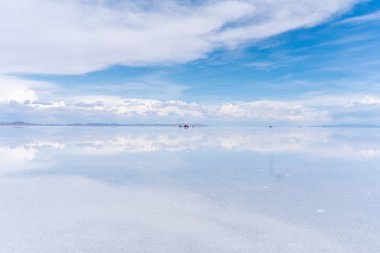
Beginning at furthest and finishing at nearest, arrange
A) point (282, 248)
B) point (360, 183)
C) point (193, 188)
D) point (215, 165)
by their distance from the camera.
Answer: point (215, 165) → point (360, 183) → point (193, 188) → point (282, 248)

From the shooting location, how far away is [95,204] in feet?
27.3

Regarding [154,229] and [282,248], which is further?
[154,229]

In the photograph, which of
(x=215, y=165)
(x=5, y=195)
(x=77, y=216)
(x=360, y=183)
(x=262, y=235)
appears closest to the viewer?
(x=262, y=235)

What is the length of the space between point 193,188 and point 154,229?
147 inches

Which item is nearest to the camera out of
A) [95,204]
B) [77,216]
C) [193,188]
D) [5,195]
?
[77,216]

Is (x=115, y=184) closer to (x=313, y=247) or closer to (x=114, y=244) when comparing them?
(x=114, y=244)

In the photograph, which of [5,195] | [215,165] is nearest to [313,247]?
[5,195]

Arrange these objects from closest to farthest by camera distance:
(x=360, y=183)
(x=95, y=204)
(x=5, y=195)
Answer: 1. (x=95, y=204)
2. (x=5, y=195)
3. (x=360, y=183)

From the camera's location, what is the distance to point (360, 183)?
10.9 metres

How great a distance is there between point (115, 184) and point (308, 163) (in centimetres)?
962

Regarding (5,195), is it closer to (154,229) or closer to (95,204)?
(95,204)

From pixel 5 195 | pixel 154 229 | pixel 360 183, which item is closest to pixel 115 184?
pixel 5 195

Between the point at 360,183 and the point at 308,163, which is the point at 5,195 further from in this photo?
the point at 308,163

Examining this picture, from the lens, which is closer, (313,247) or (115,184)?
(313,247)
